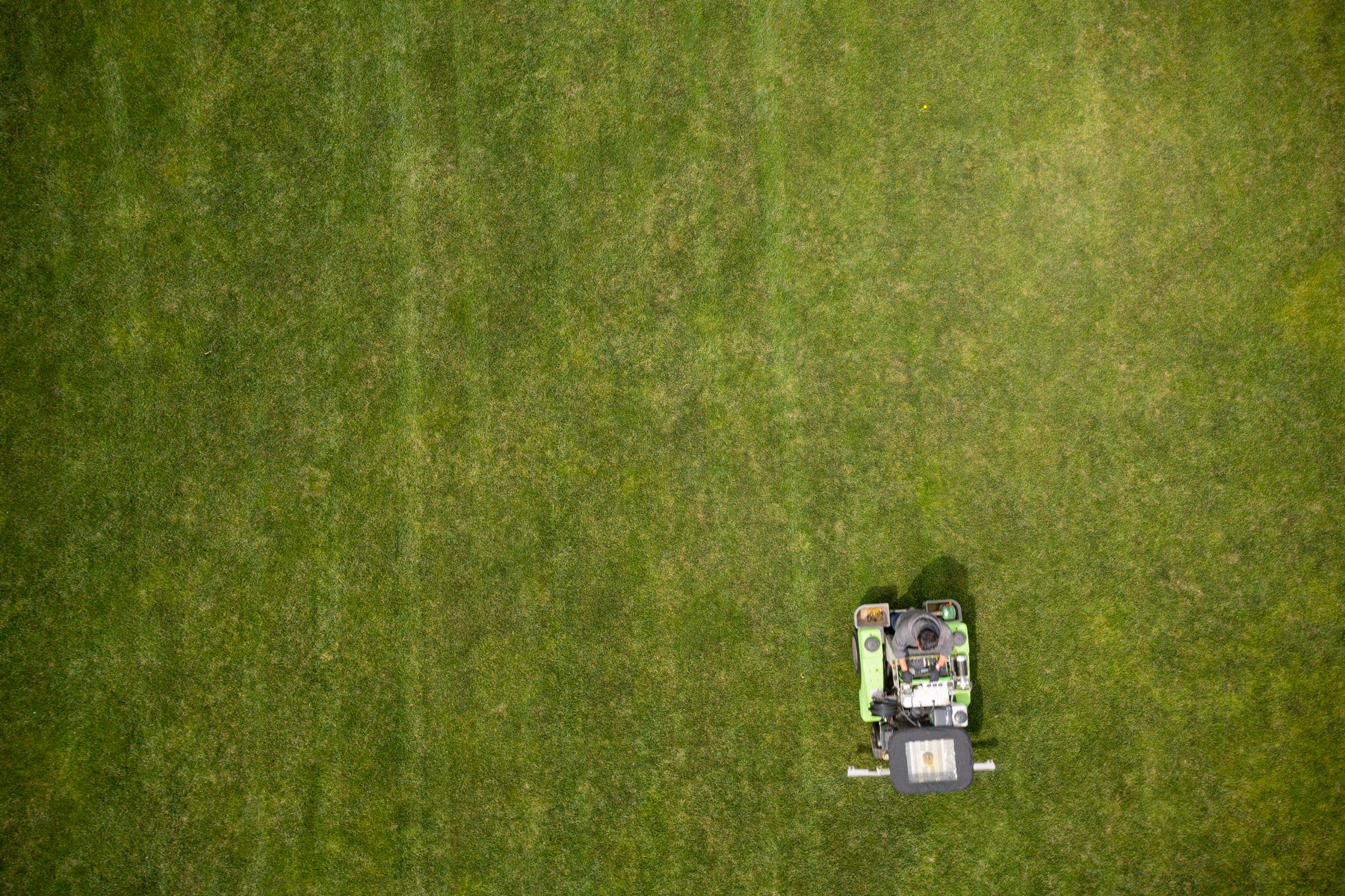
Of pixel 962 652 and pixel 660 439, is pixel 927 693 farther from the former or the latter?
pixel 660 439

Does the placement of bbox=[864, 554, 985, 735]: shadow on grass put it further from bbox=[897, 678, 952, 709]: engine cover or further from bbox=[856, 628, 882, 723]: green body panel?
bbox=[897, 678, 952, 709]: engine cover

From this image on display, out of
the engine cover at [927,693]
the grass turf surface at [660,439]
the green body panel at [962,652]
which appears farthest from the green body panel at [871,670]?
the green body panel at [962,652]

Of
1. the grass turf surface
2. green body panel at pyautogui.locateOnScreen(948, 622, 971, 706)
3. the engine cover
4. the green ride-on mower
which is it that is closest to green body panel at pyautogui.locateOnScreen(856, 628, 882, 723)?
the green ride-on mower

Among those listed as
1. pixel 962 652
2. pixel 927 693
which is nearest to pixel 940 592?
pixel 962 652

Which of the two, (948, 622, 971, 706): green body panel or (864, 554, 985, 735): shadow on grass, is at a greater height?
(864, 554, 985, 735): shadow on grass

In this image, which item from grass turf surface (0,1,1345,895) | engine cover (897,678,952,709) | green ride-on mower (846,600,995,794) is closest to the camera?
green ride-on mower (846,600,995,794)

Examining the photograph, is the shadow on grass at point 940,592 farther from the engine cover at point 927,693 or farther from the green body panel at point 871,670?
the engine cover at point 927,693
